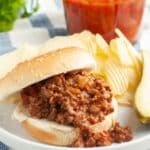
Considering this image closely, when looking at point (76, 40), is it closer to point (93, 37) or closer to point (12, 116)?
point (93, 37)

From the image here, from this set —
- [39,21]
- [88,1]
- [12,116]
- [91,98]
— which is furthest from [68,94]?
[39,21]

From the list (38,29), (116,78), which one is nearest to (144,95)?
(116,78)

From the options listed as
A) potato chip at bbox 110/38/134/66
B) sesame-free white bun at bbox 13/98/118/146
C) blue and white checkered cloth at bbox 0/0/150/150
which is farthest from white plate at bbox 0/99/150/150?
blue and white checkered cloth at bbox 0/0/150/150

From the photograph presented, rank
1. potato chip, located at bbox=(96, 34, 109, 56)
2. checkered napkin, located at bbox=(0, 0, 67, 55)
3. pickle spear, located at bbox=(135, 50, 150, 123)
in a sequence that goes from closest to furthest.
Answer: pickle spear, located at bbox=(135, 50, 150, 123) → potato chip, located at bbox=(96, 34, 109, 56) → checkered napkin, located at bbox=(0, 0, 67, 55)

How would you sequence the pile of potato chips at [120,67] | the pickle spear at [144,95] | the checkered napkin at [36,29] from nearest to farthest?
the pickle spear at [144,95], the pile of potato chips at [120,67], the checkered napkin at [36,29]

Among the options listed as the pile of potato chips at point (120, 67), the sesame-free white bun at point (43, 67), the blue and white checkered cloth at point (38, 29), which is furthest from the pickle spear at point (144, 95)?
the blue and white checkered cloth at point (38, 29)

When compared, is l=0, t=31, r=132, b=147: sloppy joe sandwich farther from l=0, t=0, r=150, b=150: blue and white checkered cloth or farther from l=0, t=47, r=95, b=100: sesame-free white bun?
l=0, t=0, r=150, b=150: blue and white checkered cloth

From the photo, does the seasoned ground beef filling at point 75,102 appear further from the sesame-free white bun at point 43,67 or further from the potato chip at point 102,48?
the potato chip at point 102,48
